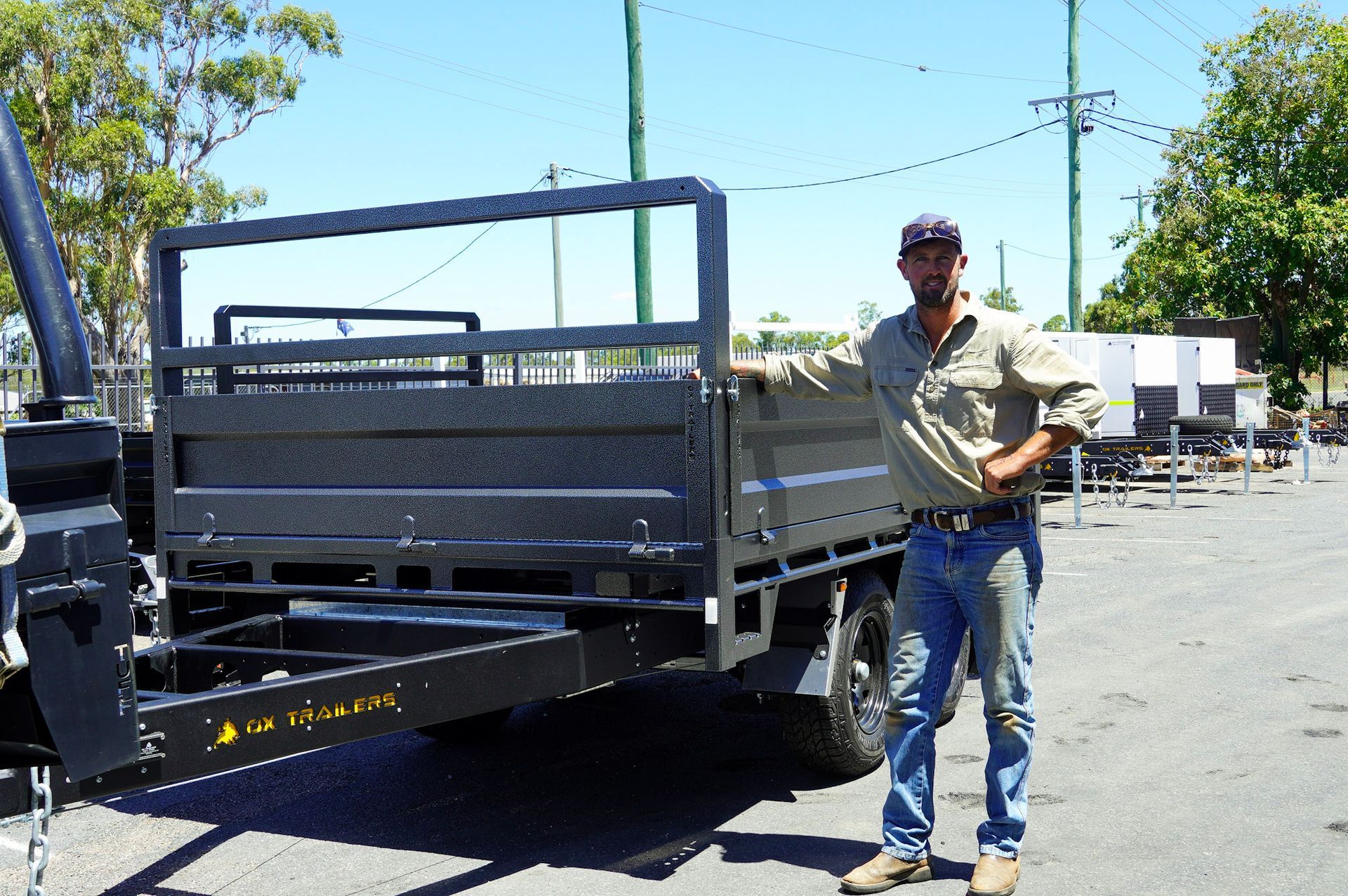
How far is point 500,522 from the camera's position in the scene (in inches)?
175

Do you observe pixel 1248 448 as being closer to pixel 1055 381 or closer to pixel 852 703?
pixel 852 703

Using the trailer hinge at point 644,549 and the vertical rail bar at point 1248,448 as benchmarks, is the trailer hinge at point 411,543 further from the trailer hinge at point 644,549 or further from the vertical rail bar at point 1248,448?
the vertical rail bar at point 1248,448

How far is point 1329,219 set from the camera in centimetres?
3641

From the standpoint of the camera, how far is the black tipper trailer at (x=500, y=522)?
412 cm

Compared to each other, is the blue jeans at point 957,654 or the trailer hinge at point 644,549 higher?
the trailer hinge at point 644,549

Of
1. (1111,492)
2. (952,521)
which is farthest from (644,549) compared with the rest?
(1111,492)

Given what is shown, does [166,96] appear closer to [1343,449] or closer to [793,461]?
[793,461]

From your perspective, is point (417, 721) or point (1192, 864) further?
point (1192, 864)

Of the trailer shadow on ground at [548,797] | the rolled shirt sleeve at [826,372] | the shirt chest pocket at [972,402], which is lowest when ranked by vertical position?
the trailer shadow on ground at [548,797]

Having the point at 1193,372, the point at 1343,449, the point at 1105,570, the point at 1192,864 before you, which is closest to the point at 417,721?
the point at 1192,864

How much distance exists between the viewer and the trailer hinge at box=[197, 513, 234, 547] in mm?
4891

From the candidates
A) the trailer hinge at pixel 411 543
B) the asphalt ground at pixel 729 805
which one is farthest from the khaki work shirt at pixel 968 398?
the trailer hinge at pixel 411 543

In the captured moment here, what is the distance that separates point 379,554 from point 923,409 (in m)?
2.01

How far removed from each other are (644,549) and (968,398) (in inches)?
46.3
